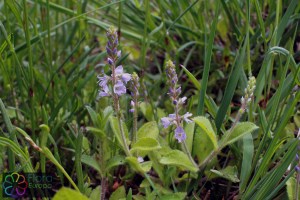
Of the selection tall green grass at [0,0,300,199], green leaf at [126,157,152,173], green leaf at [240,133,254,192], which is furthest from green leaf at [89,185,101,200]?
green leaf at [240,133,254,192]

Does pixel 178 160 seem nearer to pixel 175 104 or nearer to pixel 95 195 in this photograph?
pixel 175 104

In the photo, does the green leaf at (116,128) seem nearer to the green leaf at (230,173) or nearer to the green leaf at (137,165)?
the green leaf at (137,165)

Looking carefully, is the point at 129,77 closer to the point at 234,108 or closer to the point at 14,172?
the point at 14,172

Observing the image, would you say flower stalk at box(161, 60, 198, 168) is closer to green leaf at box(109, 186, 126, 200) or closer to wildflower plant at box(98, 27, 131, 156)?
wildflower plant at box(98, 27, 131, 156)

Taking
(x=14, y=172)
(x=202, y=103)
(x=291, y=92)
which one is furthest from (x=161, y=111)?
(x=14, y=172)

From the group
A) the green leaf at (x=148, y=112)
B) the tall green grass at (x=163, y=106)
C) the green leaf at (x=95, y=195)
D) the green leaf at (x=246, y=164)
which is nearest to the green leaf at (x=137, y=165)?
the tall green grass at (x=163, y=106)

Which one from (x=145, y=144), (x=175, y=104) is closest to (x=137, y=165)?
(x=145, y=144)
